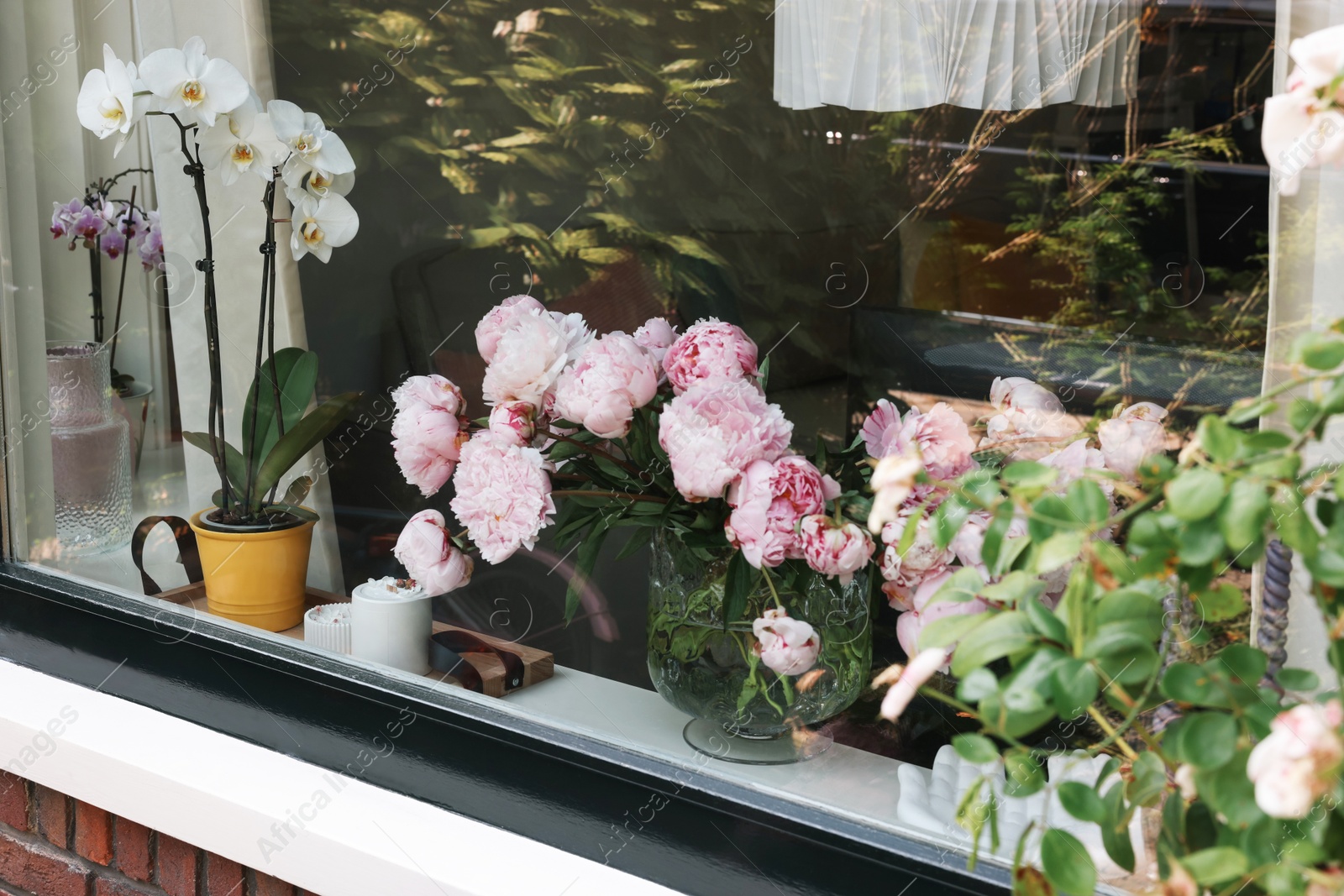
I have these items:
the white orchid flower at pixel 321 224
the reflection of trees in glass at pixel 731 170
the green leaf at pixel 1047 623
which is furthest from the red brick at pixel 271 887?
the reflection of trees in glass at pixel 731 170

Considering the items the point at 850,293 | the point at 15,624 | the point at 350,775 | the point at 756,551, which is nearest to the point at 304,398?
the point at 15,624

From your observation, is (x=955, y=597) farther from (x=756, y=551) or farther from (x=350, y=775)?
(x=350, y=775)

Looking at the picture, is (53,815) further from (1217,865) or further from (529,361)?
(1217,865)

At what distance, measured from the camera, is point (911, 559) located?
0.79 m

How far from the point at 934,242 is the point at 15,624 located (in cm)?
283

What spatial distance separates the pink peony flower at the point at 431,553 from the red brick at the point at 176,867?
34 centimetres

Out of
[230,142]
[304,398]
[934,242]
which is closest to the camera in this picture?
[230,142]

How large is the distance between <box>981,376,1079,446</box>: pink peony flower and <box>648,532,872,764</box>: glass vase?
0.16 metres

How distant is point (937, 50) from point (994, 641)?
1092mm

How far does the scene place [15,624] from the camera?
47.2 inches

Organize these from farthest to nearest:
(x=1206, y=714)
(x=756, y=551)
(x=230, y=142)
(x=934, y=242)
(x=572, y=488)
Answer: (x=934, y=242) < (x=230, y=142) < (x=572, y=488) < (x=756, y=551) < (x=1206, y=714)

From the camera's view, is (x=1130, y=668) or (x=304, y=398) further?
(x=304, y=398)

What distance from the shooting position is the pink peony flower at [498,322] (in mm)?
923

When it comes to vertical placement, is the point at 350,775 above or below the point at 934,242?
below
